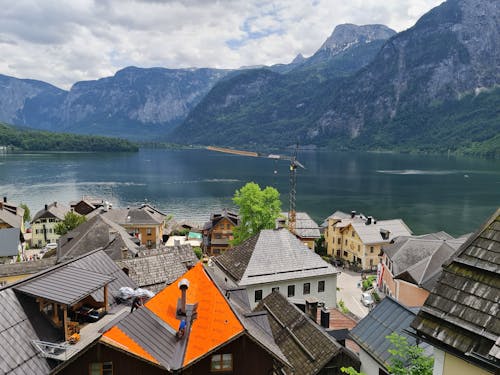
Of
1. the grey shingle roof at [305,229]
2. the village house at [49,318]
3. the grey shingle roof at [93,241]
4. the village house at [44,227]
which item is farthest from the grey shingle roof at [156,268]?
the village house at [44,227]

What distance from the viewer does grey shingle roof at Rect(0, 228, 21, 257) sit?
58.8 metres

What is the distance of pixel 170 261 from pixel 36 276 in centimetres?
1944

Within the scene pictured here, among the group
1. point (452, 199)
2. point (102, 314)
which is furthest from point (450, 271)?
point (452, 199)

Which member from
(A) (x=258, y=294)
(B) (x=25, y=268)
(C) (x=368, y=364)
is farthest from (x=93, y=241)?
(C) (x=368, y=364)

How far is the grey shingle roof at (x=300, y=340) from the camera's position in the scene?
20.1 meters

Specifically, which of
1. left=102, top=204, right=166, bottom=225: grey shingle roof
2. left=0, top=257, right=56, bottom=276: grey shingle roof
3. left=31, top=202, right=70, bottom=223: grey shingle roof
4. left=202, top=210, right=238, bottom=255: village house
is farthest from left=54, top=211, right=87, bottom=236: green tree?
left=0, top=257, right=56, bottom=276: grey shingle roof

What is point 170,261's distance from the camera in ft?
117

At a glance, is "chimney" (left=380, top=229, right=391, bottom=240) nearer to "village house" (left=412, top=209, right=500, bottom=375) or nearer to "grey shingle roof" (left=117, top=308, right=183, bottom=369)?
"grey shingle roof" (left=117, top=308, right=183, bottom=369)

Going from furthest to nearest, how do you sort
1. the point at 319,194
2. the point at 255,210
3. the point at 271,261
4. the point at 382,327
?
the point at 319,194 < the point at 255,210 < the point at 271,261 < the point at 382,327

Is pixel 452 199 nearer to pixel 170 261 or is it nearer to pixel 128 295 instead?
pixel 170 261

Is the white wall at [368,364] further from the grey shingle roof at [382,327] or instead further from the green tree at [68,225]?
the green tree at [68,225]

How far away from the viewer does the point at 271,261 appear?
39.1m

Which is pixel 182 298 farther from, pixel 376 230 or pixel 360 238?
pixel 376 230

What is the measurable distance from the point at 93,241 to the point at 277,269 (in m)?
25.1
